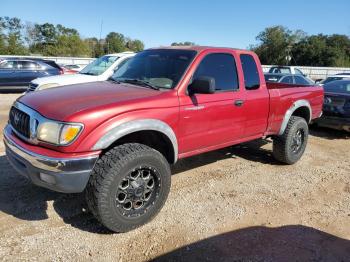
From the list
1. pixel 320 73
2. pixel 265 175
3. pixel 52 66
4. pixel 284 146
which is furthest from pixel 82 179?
pixel 320 73

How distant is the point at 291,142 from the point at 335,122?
3075mm

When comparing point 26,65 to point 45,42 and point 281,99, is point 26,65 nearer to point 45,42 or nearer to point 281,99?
point 281,99

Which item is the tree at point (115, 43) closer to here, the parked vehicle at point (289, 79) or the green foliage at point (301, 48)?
the green foliage at point (301, 48)

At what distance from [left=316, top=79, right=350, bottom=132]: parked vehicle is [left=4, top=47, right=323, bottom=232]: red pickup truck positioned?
12.7ft

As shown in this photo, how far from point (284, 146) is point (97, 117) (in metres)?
3.69

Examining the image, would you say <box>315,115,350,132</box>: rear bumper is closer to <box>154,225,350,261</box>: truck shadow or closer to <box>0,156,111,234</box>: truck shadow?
<box>154,225,350,261</box>: truck shadow

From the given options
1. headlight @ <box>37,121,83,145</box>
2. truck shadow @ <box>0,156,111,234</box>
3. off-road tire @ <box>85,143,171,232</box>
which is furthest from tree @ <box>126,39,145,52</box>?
headlight @ <box>37,121,83,145</box>

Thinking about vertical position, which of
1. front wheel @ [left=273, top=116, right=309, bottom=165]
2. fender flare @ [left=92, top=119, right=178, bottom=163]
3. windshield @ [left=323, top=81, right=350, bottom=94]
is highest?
windshield @ [left=323, top=81, right=350, bottom=94]

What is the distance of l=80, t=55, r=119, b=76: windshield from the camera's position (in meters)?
9.55

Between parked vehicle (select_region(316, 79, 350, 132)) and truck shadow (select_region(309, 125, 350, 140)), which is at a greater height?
parked vehicle (select_region(316, 79, 350, 132))

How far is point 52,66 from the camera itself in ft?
50.4

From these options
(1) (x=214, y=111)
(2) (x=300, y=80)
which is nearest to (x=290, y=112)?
(1) (x=214, y=111)

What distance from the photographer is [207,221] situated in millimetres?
4074

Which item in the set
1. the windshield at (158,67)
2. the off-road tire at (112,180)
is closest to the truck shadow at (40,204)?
the off-road tire at (112,180)
